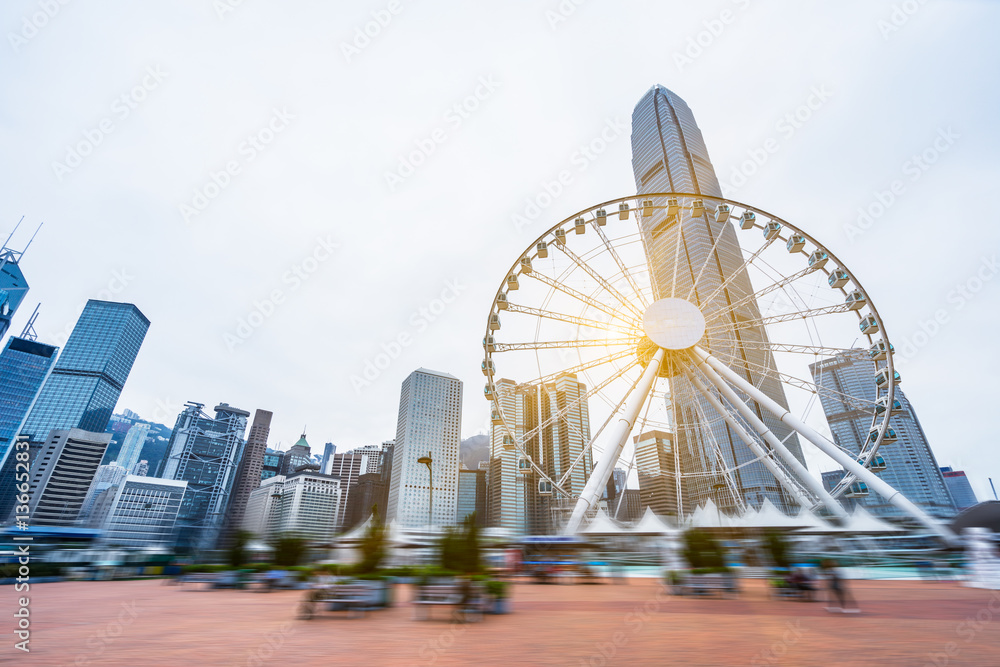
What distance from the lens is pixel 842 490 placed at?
22.0 m

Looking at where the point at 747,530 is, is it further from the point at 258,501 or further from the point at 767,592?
the point at 258,501

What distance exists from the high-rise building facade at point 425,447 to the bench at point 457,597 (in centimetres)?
12020

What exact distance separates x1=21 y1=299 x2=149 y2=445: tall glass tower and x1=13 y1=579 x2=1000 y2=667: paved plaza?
18063cm

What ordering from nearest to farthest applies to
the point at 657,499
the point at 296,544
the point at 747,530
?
the point at 296,544
the point at 747,530
the point at 657,499

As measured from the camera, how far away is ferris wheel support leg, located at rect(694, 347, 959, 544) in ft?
55.7

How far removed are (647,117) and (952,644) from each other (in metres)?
111

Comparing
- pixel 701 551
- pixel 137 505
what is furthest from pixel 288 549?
pixel 137 505

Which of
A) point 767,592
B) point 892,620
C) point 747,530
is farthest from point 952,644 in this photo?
point 747,530

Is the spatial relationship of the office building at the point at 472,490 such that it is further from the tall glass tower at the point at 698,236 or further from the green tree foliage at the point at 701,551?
the green tree foliage at the point at 701,551

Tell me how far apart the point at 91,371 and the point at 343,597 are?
7815 inches

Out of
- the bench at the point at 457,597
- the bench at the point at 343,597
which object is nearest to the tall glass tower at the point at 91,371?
the bench at the point at 343,597

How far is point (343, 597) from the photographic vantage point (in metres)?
8.66

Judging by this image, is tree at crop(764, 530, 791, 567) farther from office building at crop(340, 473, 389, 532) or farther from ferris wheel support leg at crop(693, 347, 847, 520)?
office building at crop(340, 473, 389, 532)

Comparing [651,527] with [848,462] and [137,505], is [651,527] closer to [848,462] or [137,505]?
[848,462]
